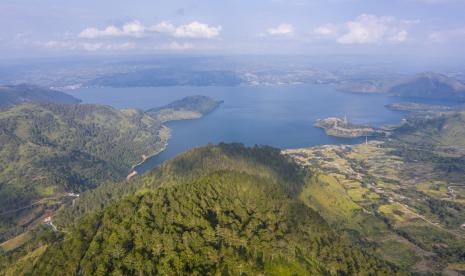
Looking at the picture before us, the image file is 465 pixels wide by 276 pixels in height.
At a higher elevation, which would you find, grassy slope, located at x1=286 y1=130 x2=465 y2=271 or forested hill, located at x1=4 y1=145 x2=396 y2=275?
forested hill, located at x1=4 y1=145 x2=396 y2=275

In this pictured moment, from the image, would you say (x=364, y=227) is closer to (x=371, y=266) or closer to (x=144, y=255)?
(x=371, y=266)

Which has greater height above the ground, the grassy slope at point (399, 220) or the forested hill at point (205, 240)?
the forested hill at point (205, 240)

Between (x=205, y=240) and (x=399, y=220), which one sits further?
(x=399, y=220)

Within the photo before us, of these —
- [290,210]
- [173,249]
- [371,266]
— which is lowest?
[371,266]

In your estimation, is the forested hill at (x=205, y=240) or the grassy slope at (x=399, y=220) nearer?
the forested hill at (x=205, y=240)

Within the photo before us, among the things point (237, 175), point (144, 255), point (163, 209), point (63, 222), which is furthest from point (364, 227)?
point (63, 222)

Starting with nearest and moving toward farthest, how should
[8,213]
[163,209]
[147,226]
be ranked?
[147,226]
[163,209]
[8,213]

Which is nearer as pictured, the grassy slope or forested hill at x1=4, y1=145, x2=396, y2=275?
forested hill at x1=4, y1=145, x2=396, y2=275

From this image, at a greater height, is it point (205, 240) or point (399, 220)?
point (205, 240)
